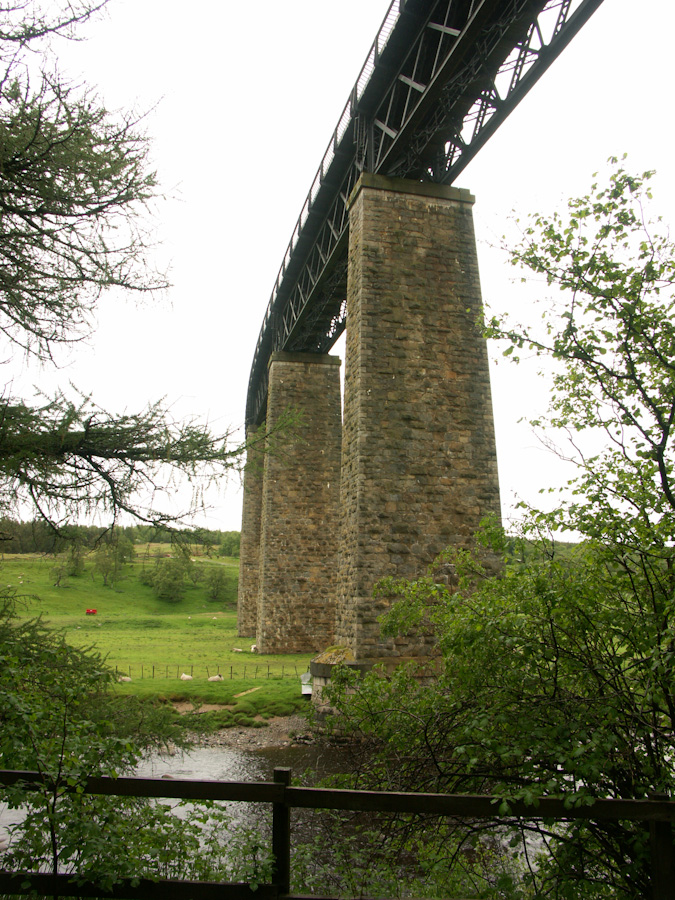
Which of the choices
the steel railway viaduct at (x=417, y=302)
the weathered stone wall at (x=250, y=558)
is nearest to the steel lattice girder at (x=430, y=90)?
the steel railway viaduct at (x=417, y=302)

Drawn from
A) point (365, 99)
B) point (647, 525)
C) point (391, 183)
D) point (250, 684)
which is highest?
point (365, 99)

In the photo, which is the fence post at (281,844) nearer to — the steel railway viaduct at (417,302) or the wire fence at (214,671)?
the steel railway viaduct at (417,302)

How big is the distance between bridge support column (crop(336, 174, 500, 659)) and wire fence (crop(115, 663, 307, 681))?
18.3 ft

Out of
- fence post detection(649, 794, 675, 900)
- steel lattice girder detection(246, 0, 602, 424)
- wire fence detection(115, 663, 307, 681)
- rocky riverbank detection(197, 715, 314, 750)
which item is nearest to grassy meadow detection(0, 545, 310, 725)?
wire fence detection(115, 663, 307, 681)

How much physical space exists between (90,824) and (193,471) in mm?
2991

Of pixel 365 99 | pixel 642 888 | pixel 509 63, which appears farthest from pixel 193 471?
pixel 365 99

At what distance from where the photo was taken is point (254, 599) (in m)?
26.8

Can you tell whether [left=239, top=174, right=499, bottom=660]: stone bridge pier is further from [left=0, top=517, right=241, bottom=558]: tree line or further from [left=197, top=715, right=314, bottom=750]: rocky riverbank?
[left=0, top=517, right=241, bottom=558]: tree line

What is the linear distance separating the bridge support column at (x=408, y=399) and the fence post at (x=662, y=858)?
6959 millimetres

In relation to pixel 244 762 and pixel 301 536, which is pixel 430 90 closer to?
pixel 244 762

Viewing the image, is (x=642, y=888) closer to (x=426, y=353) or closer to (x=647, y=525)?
(x=647, y=525)

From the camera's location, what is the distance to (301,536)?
19562mm

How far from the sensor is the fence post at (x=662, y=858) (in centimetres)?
266

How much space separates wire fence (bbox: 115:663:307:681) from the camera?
14.9 metres
